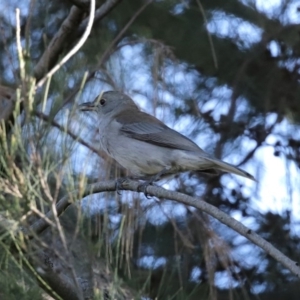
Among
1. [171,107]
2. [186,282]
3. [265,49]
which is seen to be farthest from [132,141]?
[265,49]

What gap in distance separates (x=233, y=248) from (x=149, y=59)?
4.36 feet

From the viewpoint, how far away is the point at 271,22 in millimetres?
5297

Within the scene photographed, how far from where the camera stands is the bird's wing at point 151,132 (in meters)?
4.38

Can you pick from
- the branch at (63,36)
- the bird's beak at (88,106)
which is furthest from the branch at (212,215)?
the branch at (63,36)

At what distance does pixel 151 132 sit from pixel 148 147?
107mm

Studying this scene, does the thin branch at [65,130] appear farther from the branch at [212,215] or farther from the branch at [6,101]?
the branch at [6,101]

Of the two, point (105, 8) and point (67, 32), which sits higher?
point (105, 8)

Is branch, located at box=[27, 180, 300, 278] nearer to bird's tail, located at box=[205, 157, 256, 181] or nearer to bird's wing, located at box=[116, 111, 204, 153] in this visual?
bird's tail, located at box=[205, 157, 256, 181]

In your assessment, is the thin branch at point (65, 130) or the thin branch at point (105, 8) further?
the thin branch at point (105, 8)

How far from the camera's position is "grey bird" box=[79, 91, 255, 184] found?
4258mm

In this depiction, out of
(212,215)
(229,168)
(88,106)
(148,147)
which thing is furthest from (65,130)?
(88,106)

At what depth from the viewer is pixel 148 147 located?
4484 millimetres

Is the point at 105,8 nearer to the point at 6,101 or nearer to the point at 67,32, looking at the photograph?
the point at 67,32

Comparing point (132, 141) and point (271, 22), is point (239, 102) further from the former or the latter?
point (132, 141)
